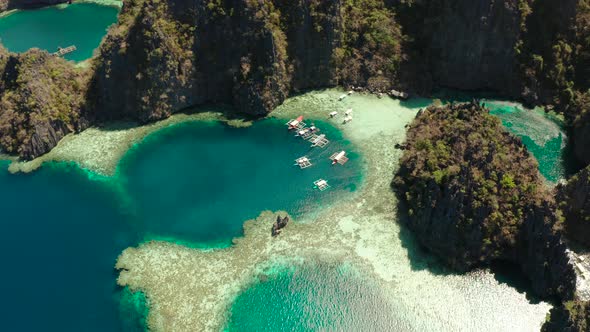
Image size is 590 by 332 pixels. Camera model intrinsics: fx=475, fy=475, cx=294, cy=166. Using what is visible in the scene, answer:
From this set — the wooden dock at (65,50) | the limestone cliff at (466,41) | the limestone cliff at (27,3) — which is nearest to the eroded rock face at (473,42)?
the limestone cliff at (466,41)

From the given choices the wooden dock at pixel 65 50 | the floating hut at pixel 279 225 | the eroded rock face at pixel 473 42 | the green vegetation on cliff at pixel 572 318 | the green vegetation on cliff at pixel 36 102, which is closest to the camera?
the green vegetation on cliff at pixel 572 318

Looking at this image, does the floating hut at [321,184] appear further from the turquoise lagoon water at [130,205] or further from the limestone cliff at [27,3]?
the limestone cliff at [27,3]

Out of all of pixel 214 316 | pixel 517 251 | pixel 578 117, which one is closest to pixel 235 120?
pixel 214 316

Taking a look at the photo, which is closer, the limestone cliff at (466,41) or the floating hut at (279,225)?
the floating hut at (279,225)

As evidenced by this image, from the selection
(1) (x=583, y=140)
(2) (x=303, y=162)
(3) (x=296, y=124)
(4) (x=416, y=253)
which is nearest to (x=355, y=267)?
(4) (x=416, y=253)

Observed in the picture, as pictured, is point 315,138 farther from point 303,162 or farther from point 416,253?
point 416,253

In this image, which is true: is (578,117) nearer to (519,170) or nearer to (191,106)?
(519,170)

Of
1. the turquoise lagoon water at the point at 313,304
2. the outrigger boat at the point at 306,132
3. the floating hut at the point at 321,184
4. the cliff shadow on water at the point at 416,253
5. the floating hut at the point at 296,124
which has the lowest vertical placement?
the turquoise lagoon water at the point at 313,304

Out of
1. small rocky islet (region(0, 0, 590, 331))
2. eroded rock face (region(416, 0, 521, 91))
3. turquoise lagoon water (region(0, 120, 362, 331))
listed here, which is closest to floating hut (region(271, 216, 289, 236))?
turquoise lagoon water (region(0, 120, 362, 331))
